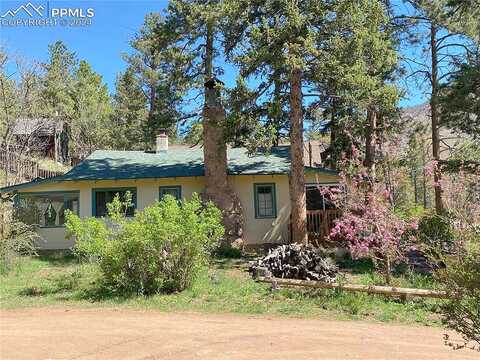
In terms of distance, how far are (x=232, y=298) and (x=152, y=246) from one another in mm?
2075

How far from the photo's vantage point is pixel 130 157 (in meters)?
21.7

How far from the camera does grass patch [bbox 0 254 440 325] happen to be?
8.78 meters

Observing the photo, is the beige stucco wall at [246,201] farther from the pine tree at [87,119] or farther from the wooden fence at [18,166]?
the pine tree at [87,119]

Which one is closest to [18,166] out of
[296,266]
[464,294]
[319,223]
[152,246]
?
[319,223]

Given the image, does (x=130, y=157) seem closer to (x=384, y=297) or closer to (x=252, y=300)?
(x=252, y=300)

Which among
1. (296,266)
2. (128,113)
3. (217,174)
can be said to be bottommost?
(296,266)

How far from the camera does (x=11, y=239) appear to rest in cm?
1454

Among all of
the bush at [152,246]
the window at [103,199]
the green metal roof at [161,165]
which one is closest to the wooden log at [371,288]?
the bush at [152,246]

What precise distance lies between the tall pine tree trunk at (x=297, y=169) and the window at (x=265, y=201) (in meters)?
3.70

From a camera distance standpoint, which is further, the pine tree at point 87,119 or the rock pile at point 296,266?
the pine tree at point 87,119

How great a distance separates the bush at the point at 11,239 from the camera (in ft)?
43.9

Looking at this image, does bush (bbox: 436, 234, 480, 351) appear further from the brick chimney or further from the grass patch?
the brick chimney

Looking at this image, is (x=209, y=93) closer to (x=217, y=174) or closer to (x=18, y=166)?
(x=217, y=174)

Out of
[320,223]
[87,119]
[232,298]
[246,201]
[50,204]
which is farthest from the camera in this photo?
[87,119]
